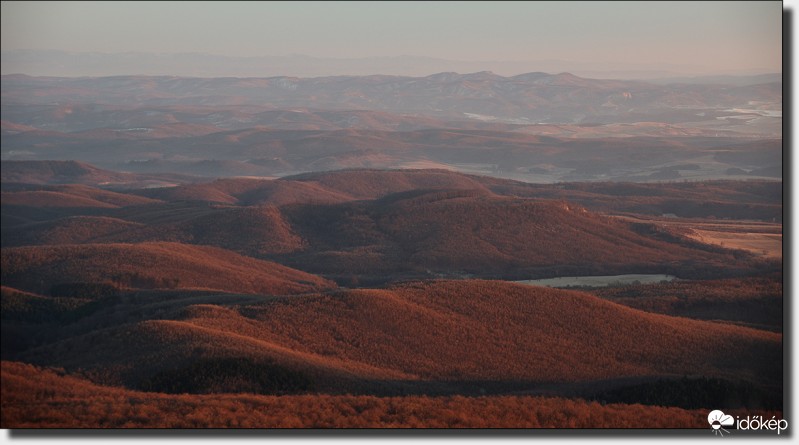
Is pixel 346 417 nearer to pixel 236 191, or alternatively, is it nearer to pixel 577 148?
pixel 236 191

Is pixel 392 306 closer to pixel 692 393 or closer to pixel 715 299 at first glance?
pixel 692 393

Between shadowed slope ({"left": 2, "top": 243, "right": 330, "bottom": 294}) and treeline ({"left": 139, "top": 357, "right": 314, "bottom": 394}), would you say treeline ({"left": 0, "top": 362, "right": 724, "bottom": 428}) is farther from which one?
shadowed slope ({"left": 2, "top": 243, "right": 330, "bottom": 294})

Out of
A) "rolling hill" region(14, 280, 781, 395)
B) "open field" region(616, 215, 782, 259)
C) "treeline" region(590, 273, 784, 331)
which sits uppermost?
"rolling hill" region(14, 280, 781, 395)

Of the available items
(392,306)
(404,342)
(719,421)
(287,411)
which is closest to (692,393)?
(719,421)

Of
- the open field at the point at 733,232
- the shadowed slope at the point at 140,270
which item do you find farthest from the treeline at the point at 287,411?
the open field at the point at 733,232

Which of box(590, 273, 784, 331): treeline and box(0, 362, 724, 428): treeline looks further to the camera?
box(590, 273, 784, 331): treeline

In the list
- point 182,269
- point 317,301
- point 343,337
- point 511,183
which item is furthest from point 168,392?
point 511,183

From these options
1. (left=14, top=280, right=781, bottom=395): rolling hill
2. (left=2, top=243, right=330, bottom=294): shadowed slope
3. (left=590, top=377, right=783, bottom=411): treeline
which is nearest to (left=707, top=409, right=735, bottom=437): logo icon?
(left=590, top=377, right=783, bottom=411): treeline

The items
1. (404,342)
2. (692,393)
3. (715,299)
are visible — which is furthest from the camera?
(715,299)

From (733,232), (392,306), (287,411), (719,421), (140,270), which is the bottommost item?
(733,232)
